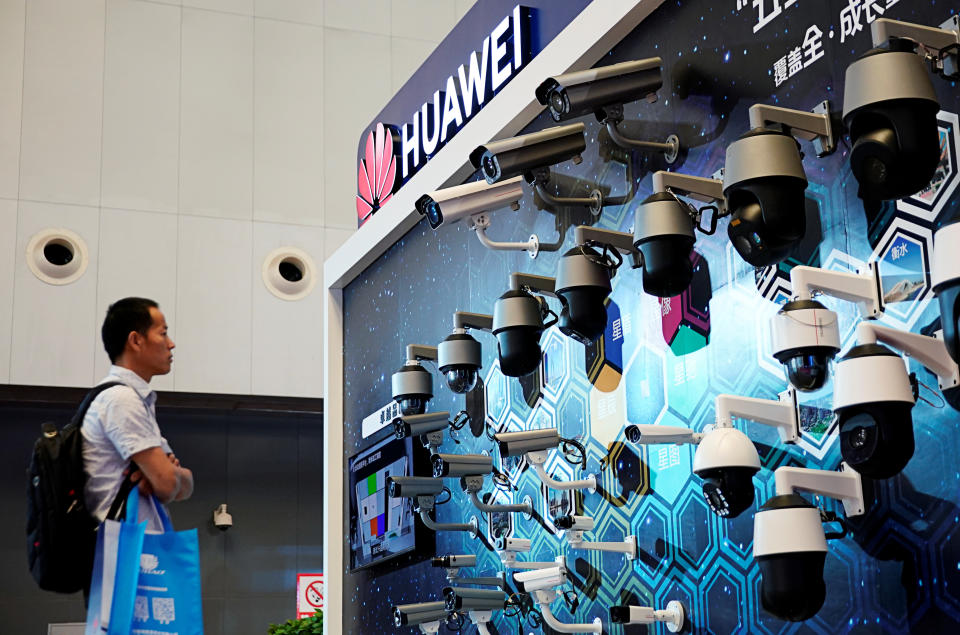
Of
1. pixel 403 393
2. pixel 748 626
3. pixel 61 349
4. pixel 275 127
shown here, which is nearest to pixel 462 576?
pixel 403 393

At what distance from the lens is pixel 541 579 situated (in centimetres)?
343

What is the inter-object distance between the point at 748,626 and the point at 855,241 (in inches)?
37.1

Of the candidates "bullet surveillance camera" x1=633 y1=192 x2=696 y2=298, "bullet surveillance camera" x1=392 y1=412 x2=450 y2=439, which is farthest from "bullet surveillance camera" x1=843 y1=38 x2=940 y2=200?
"bullet surveillance camera" x1=392 y1=412 x2=450 y2=439

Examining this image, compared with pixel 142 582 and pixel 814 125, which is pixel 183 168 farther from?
pixel 814 125

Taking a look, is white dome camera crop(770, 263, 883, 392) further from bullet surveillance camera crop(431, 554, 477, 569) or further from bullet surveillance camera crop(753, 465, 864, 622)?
bullet surveillance camera crop(431, 554, 477, 569)

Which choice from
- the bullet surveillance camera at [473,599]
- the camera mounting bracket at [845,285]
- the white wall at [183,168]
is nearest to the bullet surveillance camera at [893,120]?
the camera mounting bracket at [845,285]

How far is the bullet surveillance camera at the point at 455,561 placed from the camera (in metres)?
4.02

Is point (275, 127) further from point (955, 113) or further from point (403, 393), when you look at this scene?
point (955, 113)

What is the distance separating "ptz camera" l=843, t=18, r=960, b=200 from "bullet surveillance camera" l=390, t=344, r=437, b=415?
8.30ft

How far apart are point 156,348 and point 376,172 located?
267 centimetres

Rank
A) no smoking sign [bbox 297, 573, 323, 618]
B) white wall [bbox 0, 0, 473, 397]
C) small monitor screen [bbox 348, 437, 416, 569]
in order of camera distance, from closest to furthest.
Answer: small monitor screen [bbox 348, 437, 416, 569] < white wall [bbox 0, 0, 473, 397] < no smoking sign [bbox 297, 573, 323, 618]

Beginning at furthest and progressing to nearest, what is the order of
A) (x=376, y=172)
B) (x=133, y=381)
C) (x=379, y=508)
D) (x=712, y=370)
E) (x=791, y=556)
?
1. (x=376, y=172)
2. (x=379, y=508)
3. (x=133, y=381)
4. (x=712, y=370)
5. (x=791, y=556)

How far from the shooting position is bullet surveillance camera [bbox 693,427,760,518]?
230 cm

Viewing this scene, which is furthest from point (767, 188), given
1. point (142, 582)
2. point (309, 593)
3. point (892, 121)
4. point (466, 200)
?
point (309, 593)
